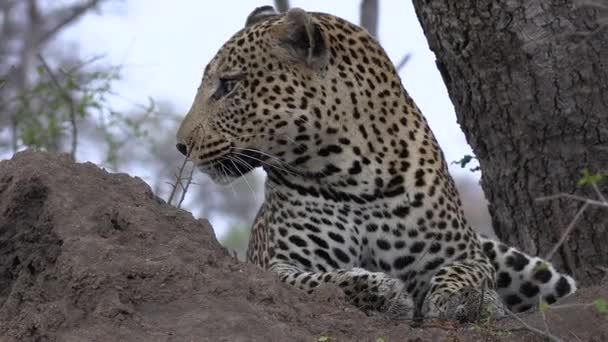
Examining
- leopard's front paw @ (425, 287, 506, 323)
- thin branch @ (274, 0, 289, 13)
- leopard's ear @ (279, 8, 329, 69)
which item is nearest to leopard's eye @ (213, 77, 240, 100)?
leopard's ear @ (279, 8, 329, 69)

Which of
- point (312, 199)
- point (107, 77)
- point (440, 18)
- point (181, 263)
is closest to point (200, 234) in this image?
point (181, 263)

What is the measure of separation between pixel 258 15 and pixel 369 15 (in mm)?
6442

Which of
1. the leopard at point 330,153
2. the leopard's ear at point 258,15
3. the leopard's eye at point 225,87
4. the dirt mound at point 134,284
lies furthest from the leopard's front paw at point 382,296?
the leopard's ear at point 258,15

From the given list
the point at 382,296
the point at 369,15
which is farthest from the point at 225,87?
the point at 369,15

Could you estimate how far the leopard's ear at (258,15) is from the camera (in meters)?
9.12

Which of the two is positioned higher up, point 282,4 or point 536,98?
point 282,4

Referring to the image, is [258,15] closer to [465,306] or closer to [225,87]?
[225,87]

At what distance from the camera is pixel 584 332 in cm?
652

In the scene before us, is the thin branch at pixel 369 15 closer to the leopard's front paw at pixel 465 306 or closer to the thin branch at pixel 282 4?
the thin branch at pixel 282 4

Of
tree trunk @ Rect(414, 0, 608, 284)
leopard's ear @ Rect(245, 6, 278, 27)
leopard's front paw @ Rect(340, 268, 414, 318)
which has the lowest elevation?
leopard's front paw @ Rect(340, 268, 414, 318)

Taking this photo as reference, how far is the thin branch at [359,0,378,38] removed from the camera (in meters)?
15.4

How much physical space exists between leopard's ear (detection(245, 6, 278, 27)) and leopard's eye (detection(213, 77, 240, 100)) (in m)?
0.73

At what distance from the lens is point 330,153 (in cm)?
830

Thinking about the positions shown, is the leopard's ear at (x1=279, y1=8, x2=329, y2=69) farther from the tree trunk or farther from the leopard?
the tree trunk
